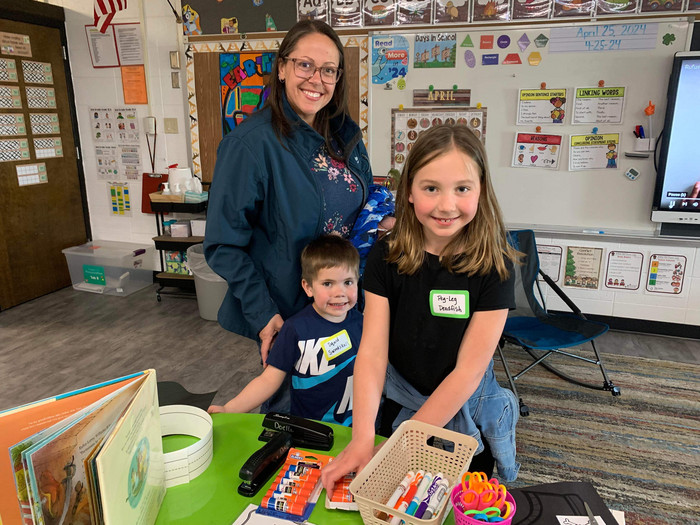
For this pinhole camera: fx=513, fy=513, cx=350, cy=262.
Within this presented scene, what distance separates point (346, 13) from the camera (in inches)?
139

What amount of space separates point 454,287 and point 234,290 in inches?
26.0

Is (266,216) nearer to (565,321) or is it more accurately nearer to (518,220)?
(565,321)

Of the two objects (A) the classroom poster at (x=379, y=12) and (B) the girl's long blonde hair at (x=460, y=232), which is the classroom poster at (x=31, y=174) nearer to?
(A) the classroom poster at (x=379, y=12)

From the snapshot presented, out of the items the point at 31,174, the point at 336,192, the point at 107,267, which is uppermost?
the point at 336,192

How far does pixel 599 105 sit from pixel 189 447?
325cm

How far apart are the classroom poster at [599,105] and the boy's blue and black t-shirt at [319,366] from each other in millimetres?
2586

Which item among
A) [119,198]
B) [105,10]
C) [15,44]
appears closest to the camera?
[15,44]

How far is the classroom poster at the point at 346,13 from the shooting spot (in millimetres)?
3502

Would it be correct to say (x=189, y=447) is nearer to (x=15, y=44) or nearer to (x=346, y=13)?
(x=346, y=13)

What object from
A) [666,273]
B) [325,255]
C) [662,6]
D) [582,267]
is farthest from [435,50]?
[325,255]

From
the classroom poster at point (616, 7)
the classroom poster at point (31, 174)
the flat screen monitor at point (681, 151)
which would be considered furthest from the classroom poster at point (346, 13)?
the classroom poster at point (31, 174)

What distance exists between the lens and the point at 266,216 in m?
1.51

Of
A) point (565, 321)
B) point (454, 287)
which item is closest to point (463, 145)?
point (454, 287)

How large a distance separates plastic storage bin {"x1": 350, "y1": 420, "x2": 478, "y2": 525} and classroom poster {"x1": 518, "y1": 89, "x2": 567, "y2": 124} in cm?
292
